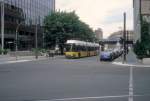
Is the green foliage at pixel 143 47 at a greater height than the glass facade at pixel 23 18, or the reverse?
the glass facade at pixel 23 18

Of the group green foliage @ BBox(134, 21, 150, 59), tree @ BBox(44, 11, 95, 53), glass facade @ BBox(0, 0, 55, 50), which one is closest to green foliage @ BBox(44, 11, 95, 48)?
tree @ BBox(44, 11, 95, 53)

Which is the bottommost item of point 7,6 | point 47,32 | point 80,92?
point 80,92

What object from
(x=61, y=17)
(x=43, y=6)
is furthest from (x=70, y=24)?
(x=43, y=6)

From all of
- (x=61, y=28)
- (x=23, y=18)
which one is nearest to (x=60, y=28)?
(x=61, y=28)

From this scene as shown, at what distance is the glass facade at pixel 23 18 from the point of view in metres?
87.9

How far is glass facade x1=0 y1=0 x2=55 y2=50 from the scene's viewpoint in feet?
289

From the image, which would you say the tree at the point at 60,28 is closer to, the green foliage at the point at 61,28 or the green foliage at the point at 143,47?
the green foliage at the point at 61,28

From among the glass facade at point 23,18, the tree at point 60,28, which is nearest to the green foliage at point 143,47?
the tree at point 60,28

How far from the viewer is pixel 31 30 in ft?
333

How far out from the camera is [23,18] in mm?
95375

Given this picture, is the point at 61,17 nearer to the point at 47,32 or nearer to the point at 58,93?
the point at 47,32

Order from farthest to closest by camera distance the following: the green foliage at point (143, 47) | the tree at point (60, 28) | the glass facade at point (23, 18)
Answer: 1. the glass facade at point (23, 18)
2. the tree at point (60, 28)
3. the green foliage at point (143, 47)

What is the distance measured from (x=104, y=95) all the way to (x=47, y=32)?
76.0 metres

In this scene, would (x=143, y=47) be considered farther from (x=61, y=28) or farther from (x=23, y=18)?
(x=23, y=18)
